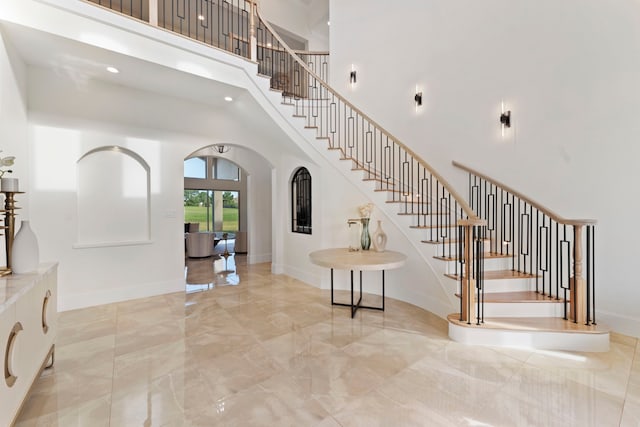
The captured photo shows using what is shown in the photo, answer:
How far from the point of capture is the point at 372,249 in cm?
418

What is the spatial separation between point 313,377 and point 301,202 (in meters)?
3.75

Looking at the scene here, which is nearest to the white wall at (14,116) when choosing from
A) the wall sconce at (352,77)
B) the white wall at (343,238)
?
the white wall at (343,238)

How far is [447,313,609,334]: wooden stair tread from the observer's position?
278cm

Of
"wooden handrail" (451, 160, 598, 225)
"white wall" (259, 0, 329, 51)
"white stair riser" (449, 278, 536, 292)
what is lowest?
"white stair riser" (449, 278, 536, 292)

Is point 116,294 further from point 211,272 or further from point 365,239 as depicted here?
point 365,239

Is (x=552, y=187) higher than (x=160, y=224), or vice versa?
(x=552, y=187)

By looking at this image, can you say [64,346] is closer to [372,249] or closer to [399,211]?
[372,249]

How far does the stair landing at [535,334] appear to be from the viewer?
107 inches

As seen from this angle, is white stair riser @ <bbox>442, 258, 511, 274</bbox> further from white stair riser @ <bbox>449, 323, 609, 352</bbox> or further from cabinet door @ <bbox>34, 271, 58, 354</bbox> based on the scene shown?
cabinet door @ <bbox>34, 271, 58, 354</bbox>

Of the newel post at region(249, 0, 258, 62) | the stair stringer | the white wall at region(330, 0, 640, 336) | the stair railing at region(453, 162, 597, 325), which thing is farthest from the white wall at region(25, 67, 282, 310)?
the stair railing at region(453, 162, 597, 325)

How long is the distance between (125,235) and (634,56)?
6574 mm

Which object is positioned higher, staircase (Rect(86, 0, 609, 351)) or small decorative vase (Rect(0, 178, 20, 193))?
small decorative vase (Rect(0, 178, 20, 193))

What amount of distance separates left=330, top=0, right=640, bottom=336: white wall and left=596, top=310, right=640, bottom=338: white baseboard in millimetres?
10

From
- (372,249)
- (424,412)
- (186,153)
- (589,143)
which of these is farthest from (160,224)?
(589,143)
